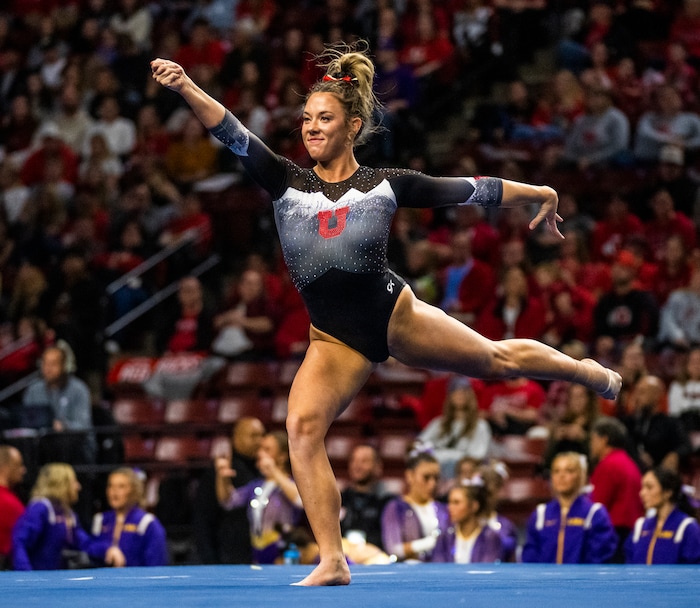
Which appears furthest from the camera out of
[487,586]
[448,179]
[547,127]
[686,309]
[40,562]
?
[547,127]

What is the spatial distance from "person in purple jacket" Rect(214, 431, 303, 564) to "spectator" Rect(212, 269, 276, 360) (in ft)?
9.08

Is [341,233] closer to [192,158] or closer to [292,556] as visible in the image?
Answer: [292,556]

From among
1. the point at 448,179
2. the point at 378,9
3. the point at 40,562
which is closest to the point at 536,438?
the point at 40,562

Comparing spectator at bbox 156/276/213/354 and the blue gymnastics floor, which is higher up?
spectator at bbox 156/276/213/354

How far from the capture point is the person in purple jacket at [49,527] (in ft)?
24.2

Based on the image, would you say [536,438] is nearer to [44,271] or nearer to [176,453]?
[176,453]

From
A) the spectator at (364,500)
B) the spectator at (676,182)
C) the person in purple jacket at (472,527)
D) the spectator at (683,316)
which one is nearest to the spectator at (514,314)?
the spectator at (683,316)

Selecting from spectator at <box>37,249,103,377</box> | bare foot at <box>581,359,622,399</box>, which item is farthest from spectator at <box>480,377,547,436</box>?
bare foot at <box>581,359,622,399</box>

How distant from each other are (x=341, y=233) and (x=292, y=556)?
3482 mm

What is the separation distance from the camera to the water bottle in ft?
24.9

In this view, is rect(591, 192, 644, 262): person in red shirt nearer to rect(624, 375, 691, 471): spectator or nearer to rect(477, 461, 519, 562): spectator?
rect(624, 375, 691, 471): spectator

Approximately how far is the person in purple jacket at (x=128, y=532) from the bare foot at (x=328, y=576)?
339cm

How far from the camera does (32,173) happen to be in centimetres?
1352

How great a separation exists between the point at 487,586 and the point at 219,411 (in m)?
6.21
